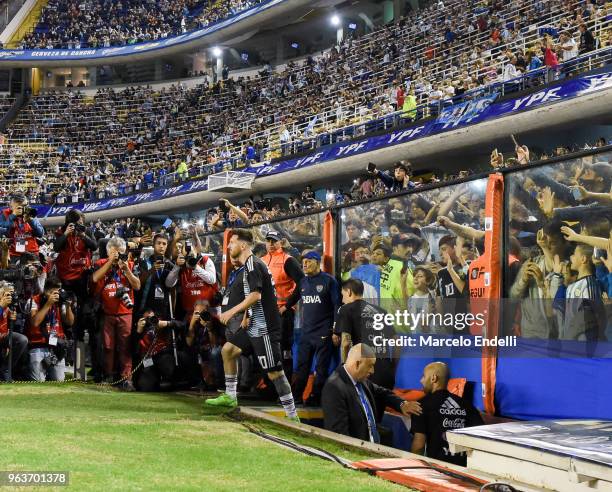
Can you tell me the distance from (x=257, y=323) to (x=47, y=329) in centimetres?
385

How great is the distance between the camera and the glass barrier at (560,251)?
16.2 feet

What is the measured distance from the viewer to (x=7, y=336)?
370 inches

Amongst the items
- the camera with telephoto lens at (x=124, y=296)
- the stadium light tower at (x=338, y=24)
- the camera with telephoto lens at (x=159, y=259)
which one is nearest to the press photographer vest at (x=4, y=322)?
the camera with telephoto lens at (x=124, y=296)

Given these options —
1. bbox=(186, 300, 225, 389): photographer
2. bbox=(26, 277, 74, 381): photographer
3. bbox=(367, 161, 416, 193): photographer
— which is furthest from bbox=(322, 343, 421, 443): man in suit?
bbox=(26, 277, 74, 381): photographer

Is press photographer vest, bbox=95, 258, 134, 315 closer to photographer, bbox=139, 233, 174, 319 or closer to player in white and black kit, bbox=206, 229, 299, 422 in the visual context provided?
photographer, bbox=139, 233, 174, 319

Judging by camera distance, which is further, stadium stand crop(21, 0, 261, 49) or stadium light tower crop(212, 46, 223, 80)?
stadium stand crop(21, 0, 261, 49)

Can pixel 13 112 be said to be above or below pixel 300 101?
above

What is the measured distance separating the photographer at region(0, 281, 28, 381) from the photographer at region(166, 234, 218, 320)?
71.0 inches

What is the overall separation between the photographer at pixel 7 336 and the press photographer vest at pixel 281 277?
10.3 ft

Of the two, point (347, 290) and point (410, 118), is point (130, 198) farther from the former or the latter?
point (347, 290)

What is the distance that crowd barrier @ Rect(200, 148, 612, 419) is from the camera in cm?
504

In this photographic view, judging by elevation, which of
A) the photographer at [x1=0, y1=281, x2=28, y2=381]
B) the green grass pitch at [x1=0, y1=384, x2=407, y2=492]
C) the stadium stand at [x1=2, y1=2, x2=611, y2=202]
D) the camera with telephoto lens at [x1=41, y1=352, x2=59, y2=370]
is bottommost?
the green grass pitch at [x1=0, y1=384, x2=407, y2=492]

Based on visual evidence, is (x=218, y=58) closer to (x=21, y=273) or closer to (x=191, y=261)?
(x=21, y=273)

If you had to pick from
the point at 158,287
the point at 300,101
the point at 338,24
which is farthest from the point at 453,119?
the point at 338,24
